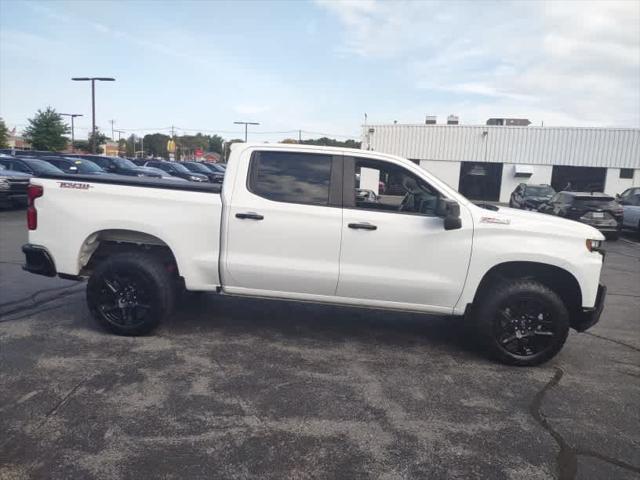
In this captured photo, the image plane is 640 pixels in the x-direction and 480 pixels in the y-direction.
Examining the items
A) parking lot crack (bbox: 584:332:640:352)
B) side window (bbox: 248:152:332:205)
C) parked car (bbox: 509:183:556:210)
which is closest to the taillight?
side window (bbox: 248:152:332:205)

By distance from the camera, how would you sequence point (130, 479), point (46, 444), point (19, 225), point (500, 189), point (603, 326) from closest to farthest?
point (130, 479) < point (46, 444) < point (603, 326) < point (19, 225) < point (500, 189)

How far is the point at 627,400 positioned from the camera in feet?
13.5

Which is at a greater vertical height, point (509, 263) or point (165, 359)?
point (509, 263)

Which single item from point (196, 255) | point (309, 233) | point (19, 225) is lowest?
point (19, 225)

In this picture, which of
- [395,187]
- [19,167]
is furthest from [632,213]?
[19,167]

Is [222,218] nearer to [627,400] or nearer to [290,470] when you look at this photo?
[290,470]

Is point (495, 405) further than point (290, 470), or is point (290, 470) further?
point (495, 405)

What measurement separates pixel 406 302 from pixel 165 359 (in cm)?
228

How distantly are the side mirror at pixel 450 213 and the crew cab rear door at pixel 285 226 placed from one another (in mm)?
938

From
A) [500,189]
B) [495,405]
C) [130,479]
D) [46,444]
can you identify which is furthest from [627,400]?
[500,189]

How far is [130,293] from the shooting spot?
16.3 ft

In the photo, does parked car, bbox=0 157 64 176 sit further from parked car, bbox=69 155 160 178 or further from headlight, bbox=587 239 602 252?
headlight, bbox=587 239 602 252

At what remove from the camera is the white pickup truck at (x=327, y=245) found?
4582mm

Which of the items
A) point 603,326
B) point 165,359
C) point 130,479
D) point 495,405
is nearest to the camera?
point 130,479
